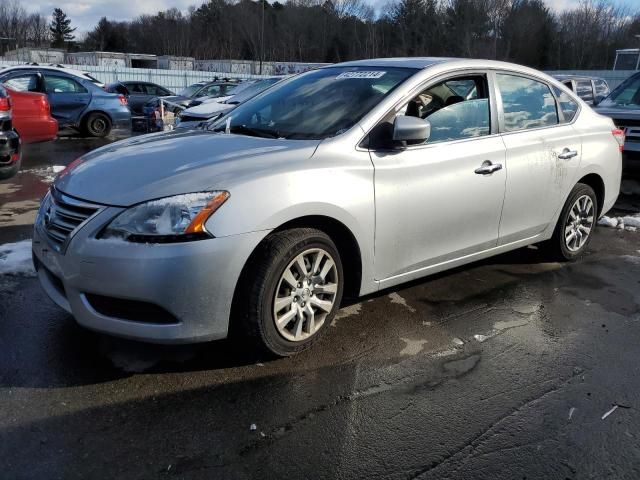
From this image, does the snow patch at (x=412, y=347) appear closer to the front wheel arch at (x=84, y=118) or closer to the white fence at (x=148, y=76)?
the front wheel arch at (x=84, y=118)

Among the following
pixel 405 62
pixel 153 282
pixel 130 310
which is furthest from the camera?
pixel 405 62

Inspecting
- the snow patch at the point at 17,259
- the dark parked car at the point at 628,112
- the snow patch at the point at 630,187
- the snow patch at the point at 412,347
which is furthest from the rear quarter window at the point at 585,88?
the snow patch at the point at 17,259

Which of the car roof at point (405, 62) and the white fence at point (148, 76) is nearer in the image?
the car roof at point (405, 62)

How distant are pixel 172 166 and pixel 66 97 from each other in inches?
456

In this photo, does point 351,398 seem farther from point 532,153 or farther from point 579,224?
point 579,224

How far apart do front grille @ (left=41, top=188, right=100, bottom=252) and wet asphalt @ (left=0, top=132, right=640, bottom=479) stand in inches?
26.9

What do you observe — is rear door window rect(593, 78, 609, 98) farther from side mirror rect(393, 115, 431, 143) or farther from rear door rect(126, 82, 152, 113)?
side mirror rect(393, 115, 431, 143)

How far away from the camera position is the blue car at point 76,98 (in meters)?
12.6

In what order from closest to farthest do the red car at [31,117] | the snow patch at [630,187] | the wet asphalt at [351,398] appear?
the wet asphalt at [351,398]
the snow patch at [630,187]
the red car at [31,117]

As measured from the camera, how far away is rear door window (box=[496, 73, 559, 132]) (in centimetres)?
448

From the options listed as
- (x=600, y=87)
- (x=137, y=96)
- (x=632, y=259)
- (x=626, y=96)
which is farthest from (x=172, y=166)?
(x=137, y=96)

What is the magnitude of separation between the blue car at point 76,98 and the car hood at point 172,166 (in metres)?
10.3

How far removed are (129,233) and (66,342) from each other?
102 centimetres

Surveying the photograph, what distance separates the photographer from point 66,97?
43.6 feet
